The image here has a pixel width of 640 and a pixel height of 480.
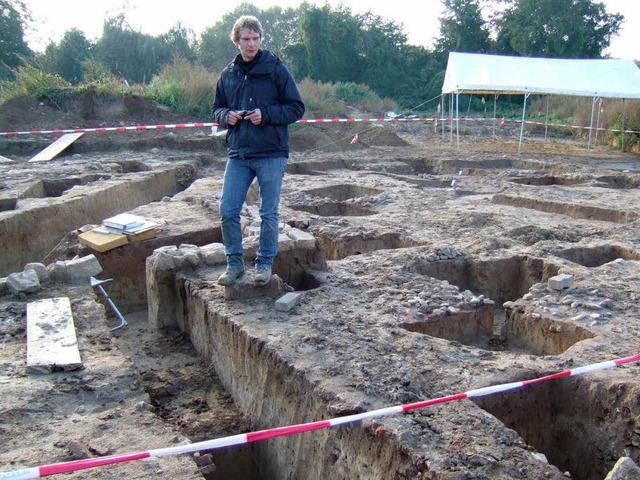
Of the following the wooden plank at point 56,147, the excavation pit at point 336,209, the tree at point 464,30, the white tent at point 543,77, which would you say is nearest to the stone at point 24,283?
the excavation pit at point 336,209

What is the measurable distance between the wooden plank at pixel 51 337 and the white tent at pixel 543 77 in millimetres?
13656

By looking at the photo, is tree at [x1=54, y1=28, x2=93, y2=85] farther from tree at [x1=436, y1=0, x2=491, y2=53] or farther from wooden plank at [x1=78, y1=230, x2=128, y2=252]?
wooden plank at [x1=78, y1=230, x2=128, y2=252]

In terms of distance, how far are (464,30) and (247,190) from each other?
38447mm

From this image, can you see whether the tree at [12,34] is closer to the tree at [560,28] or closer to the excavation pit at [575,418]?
the tree at [560,28]

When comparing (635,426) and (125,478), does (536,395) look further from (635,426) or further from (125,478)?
(125,478)

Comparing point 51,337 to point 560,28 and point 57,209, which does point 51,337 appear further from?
point 560,28

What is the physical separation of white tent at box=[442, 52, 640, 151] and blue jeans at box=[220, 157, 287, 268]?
12.7 metres

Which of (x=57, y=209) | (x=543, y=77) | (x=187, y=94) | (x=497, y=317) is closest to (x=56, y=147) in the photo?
(x=187, y=94)

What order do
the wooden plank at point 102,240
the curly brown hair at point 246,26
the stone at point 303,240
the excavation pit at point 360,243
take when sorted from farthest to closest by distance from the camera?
the excavation pit at point 360,243
the wooden plank at point 102,240
the stone at point 303,240
the curly brown hair at point 246,26

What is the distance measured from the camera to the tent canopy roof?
15562mm

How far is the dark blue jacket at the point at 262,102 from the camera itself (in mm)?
4121

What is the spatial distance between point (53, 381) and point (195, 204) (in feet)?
16.2

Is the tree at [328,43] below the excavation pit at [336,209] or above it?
above

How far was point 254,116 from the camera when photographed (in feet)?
13.2
